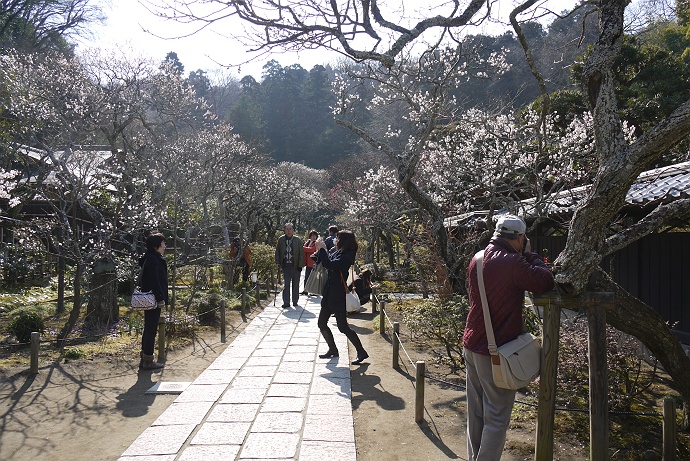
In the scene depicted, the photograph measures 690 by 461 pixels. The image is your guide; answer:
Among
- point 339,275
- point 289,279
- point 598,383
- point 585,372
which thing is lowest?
point 585,372

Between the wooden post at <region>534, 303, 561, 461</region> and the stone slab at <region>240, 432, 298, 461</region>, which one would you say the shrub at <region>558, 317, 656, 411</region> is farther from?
the stone slab at <region>240, 432, 298, 461</region>

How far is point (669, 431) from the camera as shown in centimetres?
390

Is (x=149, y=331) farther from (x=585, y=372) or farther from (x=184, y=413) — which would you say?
(x=585, y=372)

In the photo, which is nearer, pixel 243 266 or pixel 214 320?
Result: pixel 214 320

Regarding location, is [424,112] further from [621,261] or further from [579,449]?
[579,449]

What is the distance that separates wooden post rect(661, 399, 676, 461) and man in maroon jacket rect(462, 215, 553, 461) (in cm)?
111

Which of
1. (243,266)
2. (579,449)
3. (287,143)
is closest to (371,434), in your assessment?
(579,449)

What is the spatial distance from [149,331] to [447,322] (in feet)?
12.4

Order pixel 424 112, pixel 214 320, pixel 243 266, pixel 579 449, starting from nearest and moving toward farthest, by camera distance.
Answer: pixel 579 449 < pixel 424 112 < pixel 214 320 < pixel 243 266

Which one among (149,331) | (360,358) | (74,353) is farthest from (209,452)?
(74,353)

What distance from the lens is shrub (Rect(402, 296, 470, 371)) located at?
7.32m

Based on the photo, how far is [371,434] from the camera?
496 centimetres

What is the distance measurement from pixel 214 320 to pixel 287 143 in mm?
39297

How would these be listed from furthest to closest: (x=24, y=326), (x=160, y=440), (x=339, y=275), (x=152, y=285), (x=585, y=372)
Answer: (x=24, y=326) → (x=339, y=275) → (x=152, y=285) → (x=585, y=372) → (x=160, y=440)
